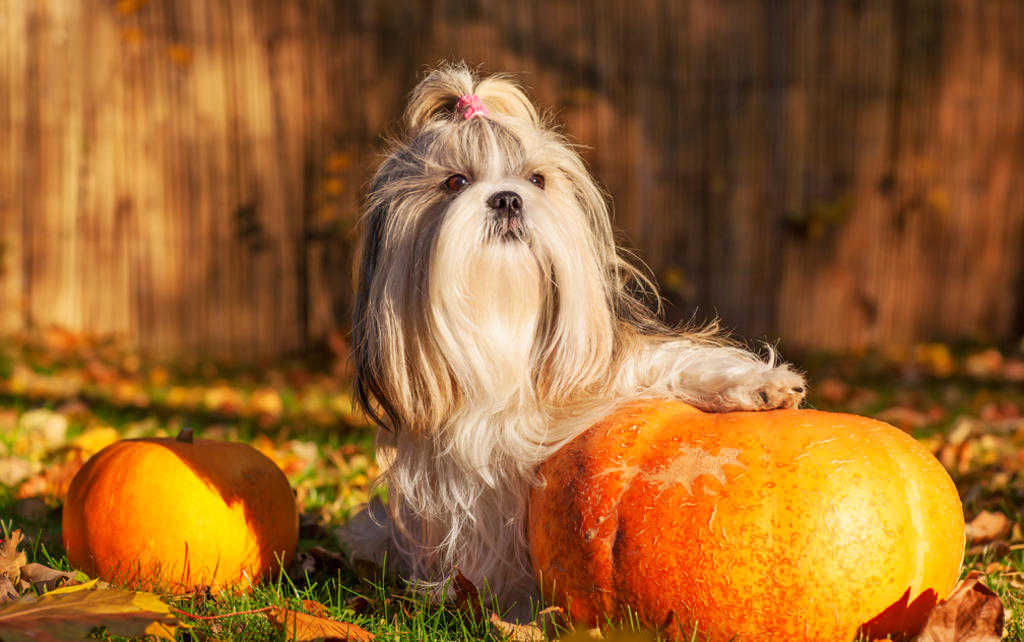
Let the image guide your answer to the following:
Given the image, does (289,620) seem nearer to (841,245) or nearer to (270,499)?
(270,499)

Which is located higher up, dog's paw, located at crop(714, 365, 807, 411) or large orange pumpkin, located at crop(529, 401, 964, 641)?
dog's paw, located at crop(714, 365, 807, 411)

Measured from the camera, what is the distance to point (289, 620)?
6.93ft

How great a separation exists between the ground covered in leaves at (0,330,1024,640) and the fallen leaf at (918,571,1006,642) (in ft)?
0.78

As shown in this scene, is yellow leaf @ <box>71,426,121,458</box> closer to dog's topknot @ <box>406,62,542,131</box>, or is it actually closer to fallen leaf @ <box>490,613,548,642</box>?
dog's topknot @ <box>406,62,542,131</box>

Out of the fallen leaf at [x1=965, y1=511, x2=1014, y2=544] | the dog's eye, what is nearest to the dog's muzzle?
the dog's eye

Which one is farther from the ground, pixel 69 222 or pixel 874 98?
pixel 874 98

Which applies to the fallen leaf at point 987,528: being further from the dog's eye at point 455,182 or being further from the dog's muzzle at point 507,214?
the dog's eye at point 455,182

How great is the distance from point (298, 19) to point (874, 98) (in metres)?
4.41

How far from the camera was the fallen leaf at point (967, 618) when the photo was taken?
6.64 feet

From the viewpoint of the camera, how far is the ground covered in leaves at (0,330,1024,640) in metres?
2.19

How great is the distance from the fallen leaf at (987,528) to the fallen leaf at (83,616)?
2.39m

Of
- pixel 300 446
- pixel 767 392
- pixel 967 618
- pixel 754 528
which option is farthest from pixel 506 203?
pixel 300 446

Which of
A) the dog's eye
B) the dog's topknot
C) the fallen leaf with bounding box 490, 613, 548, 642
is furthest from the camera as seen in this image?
the dog's topknot

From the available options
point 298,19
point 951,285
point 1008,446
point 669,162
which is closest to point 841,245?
point 951,285
